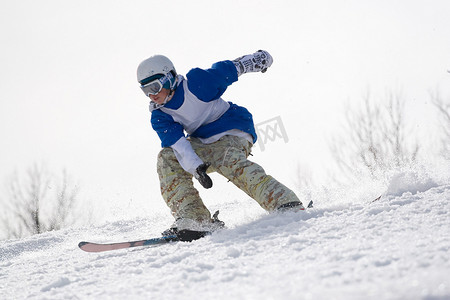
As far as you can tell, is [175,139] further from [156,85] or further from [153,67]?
[153,67]

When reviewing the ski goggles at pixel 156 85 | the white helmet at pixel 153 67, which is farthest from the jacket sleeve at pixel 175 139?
the white helmet at pixel 153 67

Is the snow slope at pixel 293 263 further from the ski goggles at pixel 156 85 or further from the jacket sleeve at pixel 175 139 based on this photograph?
the ski goggles at pixel 156 85

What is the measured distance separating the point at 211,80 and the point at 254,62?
48 cm

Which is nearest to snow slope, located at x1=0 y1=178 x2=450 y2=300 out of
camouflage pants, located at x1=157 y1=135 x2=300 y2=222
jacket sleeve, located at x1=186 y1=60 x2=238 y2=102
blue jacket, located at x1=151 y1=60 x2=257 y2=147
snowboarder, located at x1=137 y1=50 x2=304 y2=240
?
camouflage pants, located at x1=157 y1=135 x2=300 y2=222

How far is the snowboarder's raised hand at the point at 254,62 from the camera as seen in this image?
3.88 meters

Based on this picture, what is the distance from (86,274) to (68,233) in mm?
2859

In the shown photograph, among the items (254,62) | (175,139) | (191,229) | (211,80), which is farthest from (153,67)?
(191,229)

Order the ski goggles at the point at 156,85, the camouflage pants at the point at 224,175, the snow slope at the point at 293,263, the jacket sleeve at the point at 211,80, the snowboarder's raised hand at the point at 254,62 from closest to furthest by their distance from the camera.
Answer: the snow slope at the point at 293,263
the camouflage pants at the point at 224,175
the ski goggles at the point at 156,85
the jacket sleeve at the point at 211,80
the snowboarder's raised hand at the point at 254,62

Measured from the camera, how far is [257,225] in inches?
109

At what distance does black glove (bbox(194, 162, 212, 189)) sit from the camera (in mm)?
3246

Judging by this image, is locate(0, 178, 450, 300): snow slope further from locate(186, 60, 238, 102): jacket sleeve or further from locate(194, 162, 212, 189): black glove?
locate(186, 60, 238, 102): jacket sleeve

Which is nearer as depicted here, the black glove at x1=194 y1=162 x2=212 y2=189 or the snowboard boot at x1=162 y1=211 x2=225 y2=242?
the snowboard boot at x1=162 y1=211 x2=225 y2=242

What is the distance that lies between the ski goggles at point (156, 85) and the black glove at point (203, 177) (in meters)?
0.72

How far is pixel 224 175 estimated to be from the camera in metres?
3.58
